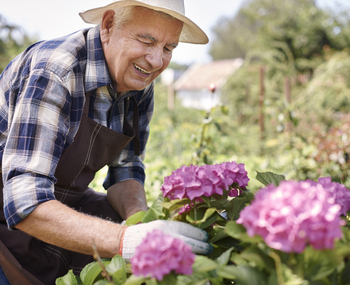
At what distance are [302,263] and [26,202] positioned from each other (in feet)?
2.90

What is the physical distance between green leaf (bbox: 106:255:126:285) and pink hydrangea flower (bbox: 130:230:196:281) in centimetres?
22

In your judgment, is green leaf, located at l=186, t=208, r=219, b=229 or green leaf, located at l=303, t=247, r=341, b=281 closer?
green leaf, located at l=303, t=247, r=341, b=281

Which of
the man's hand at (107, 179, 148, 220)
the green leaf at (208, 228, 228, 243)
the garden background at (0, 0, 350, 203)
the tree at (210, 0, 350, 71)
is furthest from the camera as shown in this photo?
the tree at (210, 0, 350, 71)

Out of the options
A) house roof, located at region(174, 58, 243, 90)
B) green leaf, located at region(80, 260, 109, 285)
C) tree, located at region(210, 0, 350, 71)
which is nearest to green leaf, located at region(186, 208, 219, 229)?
green leaf, located at region(80, 260, 109, 285)

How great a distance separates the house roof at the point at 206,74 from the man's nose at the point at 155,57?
24632 millimetres

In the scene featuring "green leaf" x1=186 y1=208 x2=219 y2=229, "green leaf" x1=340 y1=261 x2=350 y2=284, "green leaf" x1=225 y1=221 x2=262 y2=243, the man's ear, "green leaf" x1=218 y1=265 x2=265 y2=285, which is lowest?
"green leaf" x1=186 y1=208 x2=219 y2=229

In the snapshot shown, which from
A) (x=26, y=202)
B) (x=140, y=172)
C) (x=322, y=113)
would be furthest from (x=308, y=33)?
(x=26, y=202)

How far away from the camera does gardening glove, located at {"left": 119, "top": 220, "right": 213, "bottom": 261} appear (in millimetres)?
948

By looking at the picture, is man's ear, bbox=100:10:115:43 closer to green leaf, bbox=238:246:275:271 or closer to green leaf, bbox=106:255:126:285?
green leaf, bbox=106:255:126:285

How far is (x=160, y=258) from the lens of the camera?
685 mm

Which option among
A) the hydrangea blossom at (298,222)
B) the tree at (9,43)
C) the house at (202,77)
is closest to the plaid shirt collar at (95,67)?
the hydrangea blossom at (298,222)

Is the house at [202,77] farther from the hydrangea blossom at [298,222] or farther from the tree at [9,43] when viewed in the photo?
the hydrangea blossom at [298,222]

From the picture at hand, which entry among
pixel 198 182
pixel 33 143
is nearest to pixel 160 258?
pixel 198 182

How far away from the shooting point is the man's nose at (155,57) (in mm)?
1494
